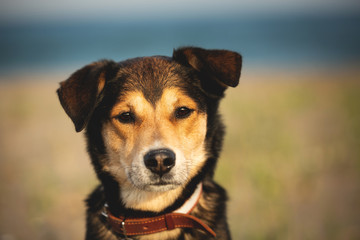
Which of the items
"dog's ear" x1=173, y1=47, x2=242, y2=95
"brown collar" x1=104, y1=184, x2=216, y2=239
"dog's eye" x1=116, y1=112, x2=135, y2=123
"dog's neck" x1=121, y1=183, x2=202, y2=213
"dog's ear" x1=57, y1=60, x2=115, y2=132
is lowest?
"brown collar" x1=104, y1=184, x2=216, y2=239

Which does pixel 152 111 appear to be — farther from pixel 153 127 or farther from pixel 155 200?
pixel 155 200

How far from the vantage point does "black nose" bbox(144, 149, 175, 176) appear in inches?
104

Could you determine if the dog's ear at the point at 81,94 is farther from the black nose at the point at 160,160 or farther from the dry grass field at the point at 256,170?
the dry grass field at the point at 256,170

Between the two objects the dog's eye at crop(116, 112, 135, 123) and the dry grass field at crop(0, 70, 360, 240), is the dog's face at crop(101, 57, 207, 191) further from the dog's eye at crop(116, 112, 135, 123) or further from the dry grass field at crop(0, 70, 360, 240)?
the dry grass field at crop(0, 70, 360, 240)

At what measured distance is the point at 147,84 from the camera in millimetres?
3141

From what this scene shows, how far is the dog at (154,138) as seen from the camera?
9.33 feet

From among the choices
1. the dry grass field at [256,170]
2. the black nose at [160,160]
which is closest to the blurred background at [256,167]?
the dry grass field at [256,170]

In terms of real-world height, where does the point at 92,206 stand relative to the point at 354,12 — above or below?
below

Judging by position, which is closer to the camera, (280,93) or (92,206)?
(92,206)

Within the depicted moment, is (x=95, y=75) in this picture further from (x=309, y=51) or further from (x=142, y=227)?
(x=309, y=51)

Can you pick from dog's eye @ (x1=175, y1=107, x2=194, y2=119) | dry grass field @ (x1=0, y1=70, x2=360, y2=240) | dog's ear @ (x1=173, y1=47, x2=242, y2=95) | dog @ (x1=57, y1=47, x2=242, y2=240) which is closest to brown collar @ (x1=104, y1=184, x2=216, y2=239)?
dog @ (x1=57, y1=47, x2=242, y2=240)

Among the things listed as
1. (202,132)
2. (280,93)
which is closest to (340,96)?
(280,93)

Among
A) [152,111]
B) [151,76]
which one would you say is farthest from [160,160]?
[151,76]

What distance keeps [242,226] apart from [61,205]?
9.69ft
